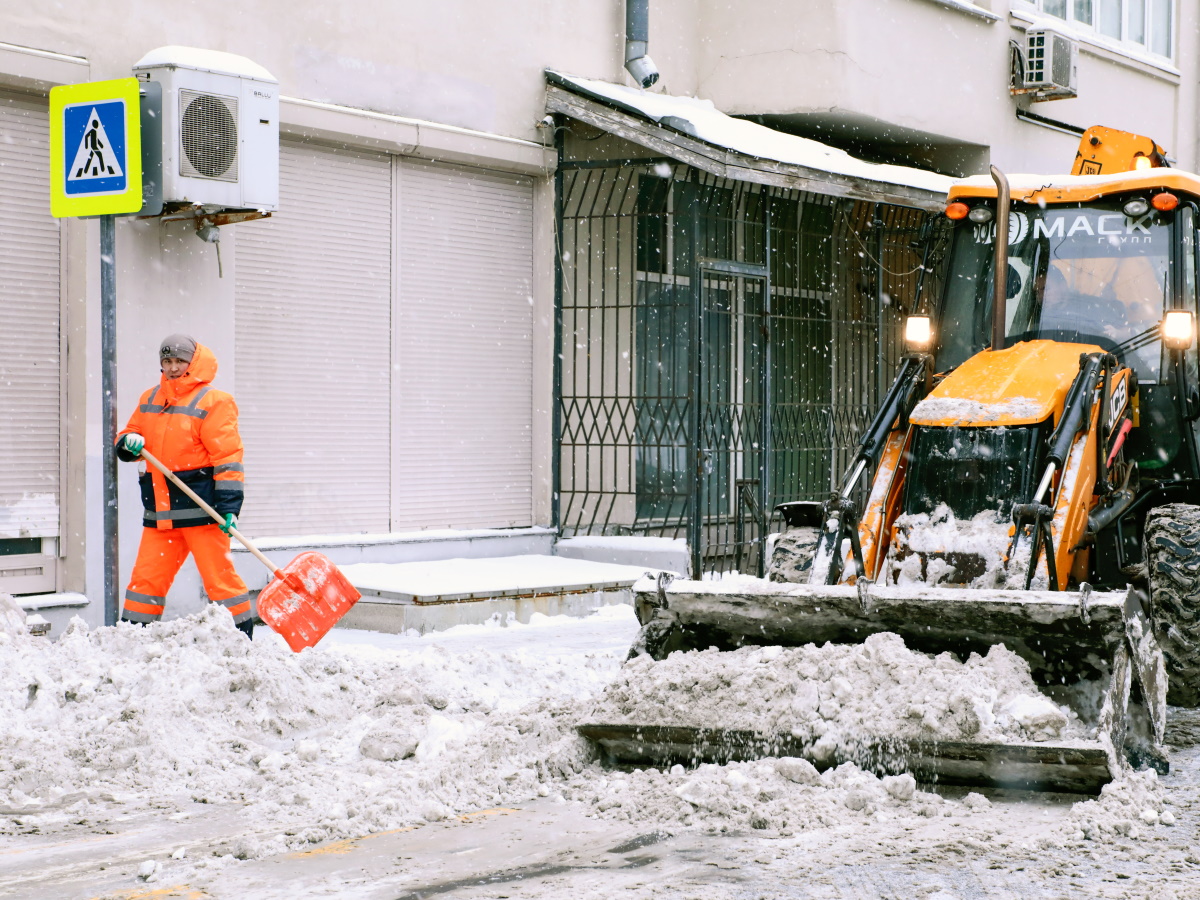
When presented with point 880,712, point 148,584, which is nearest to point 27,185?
point 148,584

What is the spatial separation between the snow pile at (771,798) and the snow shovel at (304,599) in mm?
2596

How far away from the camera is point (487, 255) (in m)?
12.2

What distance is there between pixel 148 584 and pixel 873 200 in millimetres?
7184

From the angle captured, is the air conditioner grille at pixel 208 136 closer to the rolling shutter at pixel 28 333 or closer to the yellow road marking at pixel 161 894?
the rolling shutter at pixel 28 333

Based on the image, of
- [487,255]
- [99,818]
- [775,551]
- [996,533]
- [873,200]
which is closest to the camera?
[99,818]

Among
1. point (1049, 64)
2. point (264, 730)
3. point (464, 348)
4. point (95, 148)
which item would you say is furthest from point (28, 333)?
point (1049, 64)

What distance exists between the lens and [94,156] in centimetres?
773

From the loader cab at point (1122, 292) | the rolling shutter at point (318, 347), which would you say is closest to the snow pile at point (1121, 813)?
the loader cab at point (1122, 292)

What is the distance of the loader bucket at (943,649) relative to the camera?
5.57m

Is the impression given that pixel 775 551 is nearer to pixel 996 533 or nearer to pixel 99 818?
pixel 996 533

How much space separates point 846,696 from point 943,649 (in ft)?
1.71

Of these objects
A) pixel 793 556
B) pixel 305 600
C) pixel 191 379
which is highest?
pixel 191 379

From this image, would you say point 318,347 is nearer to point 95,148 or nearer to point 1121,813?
point 95,148

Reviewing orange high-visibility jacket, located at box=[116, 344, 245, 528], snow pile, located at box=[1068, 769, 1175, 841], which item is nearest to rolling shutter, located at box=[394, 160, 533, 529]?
orange high-visibility jacket, located at box=[116, 344, 245, 528]
